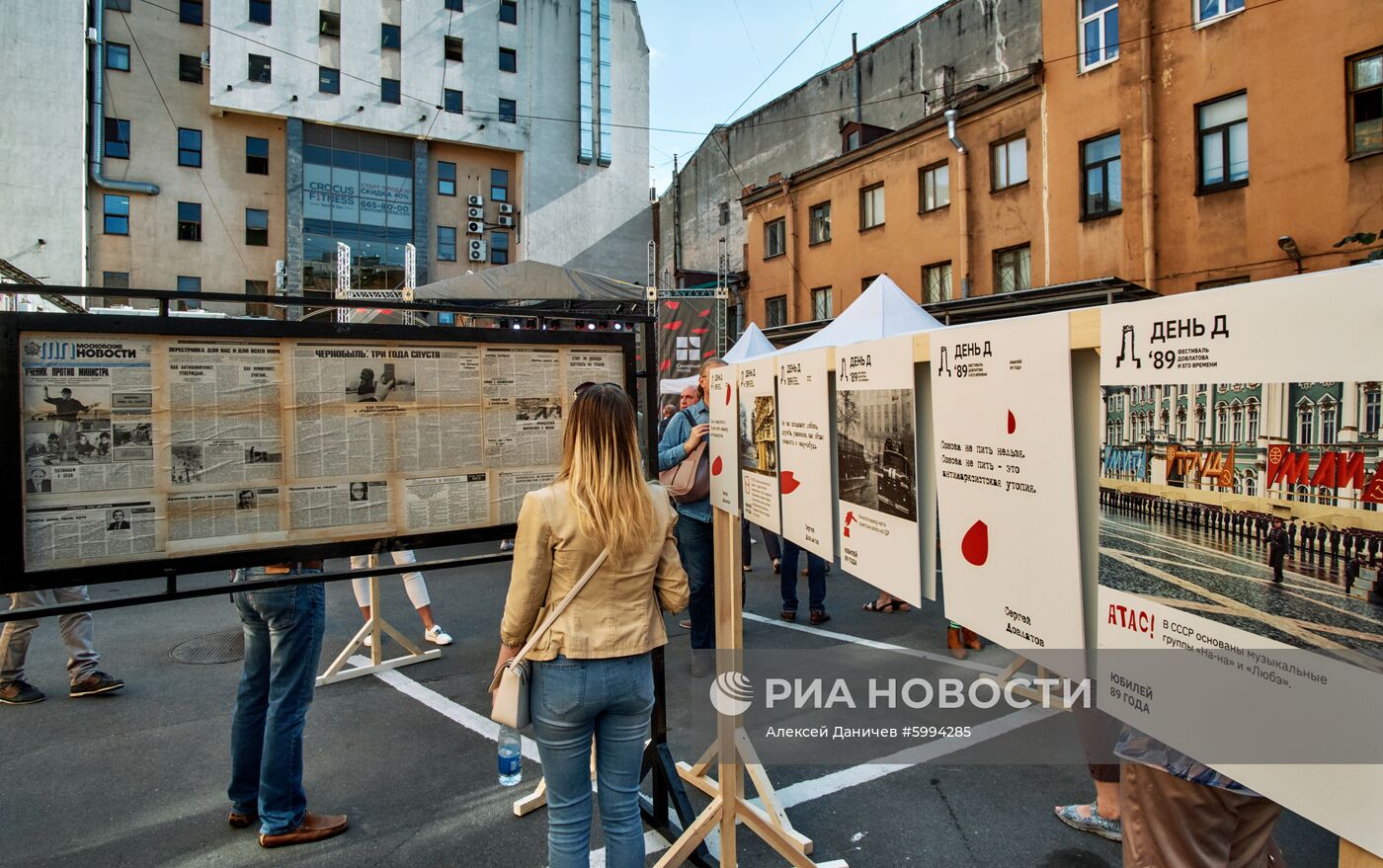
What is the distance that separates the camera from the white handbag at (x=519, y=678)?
2.32 meters

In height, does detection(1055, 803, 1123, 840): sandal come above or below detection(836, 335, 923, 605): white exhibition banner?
below

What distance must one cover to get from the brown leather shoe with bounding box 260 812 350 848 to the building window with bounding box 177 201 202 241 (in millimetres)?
32441

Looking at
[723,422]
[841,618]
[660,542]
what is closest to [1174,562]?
[660,542]

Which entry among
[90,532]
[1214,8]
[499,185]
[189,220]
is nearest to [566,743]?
[90,532]

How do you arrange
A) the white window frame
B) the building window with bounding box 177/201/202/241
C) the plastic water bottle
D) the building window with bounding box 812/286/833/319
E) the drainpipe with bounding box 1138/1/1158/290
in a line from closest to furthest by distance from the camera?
the plastic water bottle
the drainpipe with bounding box 1138/1/1158/290
the white window frame
the building window with bounding box 812/286/833/319
the building window with bounding box 177/201/202/241

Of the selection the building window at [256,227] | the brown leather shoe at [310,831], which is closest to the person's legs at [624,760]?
the brown leather shoe at [310,831]

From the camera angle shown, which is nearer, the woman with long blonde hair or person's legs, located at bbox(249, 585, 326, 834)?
the woman with long blonde hair

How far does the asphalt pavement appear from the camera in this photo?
121 inches

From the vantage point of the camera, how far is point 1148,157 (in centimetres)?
1424

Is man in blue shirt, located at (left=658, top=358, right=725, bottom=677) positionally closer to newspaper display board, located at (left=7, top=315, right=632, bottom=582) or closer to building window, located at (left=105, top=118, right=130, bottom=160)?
newspaper display board, located at (left=7, top=315, right=632, bottom=582)

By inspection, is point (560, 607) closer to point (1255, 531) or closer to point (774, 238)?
point (1255, 531)

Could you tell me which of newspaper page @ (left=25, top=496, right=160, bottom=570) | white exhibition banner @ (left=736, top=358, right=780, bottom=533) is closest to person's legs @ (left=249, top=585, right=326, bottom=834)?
newspaper page @ (left=25, top=496, right=160, bottom=570)

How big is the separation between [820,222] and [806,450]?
22.7 meters

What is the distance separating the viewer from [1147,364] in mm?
1281
